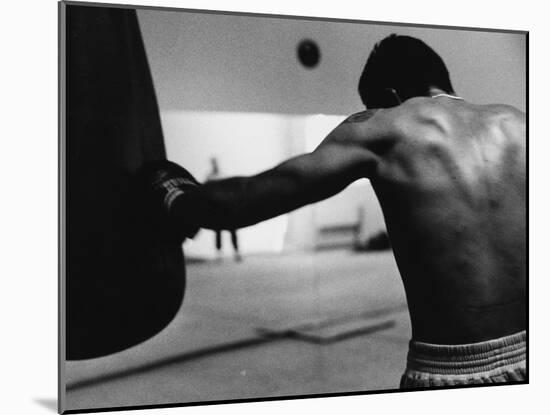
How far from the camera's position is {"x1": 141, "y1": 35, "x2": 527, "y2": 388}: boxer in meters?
3.73

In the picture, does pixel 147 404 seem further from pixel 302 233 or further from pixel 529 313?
pixel 529 313

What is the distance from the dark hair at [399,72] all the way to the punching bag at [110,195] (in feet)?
3.54

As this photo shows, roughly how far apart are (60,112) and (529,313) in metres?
2.58

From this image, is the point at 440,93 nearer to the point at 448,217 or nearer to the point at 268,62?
the point at 448,217

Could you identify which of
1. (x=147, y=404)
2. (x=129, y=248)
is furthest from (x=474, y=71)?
(x=147, y=404)

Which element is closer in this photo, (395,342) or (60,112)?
(60,112)

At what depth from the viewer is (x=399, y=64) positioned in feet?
13.0

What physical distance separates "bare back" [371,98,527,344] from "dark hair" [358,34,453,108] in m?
0.08

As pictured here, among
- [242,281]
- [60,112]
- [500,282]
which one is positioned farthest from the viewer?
[500,282]

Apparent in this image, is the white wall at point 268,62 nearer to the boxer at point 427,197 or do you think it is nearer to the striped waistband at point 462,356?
the boxer at point 427,197

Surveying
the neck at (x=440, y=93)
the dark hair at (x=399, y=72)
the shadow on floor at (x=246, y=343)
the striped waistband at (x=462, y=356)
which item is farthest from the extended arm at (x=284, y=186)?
the striped waistband at (x=462, y=356)

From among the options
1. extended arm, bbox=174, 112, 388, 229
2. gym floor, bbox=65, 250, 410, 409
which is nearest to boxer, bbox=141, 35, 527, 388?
extended arm, bbox=174, 112, 388, 229

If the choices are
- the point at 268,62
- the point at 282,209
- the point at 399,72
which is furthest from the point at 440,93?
the point at 282,209

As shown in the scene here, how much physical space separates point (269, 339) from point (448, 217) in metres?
1.06
